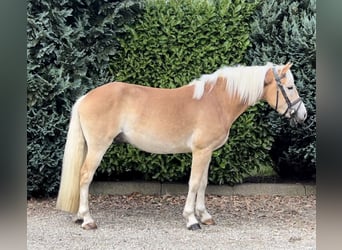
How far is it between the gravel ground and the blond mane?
4.12 feet

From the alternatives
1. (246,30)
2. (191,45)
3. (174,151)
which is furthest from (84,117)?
(246,30)

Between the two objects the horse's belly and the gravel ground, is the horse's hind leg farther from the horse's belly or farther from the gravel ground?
the horse's belly

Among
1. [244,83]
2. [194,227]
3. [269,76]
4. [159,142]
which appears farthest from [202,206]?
[269,76]

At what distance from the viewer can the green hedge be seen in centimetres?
544

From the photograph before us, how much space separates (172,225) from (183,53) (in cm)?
209

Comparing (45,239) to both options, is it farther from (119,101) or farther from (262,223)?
(262,223)

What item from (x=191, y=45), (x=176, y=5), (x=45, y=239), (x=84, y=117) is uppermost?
(x=176, y=5)

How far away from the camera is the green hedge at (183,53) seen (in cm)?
544

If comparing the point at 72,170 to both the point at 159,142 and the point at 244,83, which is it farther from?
the point at 244,83

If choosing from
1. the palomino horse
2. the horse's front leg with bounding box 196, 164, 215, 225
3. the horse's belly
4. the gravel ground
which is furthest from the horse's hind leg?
the horse's front leg with bounding box 196, 164, 215, 225

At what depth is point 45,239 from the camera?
4.02m

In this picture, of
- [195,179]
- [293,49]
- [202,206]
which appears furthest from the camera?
[293,49]

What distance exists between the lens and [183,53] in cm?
546
